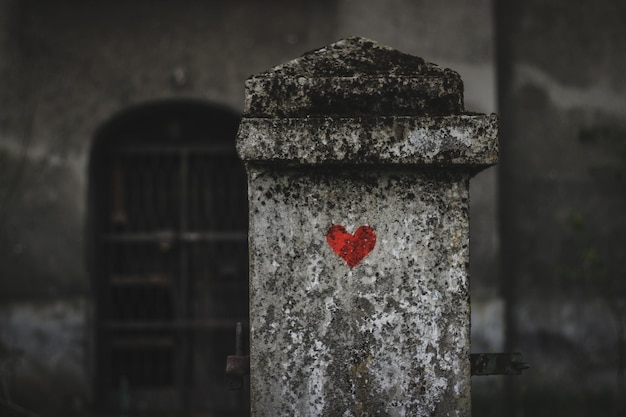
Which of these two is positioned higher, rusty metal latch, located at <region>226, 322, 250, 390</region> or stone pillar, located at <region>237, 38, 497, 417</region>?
stone pillar, located at <region>237, 38, 497, 417</region>

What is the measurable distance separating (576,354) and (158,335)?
2.91m

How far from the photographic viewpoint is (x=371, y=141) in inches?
69.5

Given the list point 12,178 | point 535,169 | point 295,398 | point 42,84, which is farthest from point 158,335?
point 295,398

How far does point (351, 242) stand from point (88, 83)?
3585 millimetres

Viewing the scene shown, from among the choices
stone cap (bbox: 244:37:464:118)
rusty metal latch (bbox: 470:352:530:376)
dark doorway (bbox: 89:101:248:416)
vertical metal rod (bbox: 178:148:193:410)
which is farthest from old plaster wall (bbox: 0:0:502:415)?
stone cap (bbox: 244:37:464:118)

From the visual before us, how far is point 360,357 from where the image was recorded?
5.96 feet

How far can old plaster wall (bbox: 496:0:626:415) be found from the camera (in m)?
5.02

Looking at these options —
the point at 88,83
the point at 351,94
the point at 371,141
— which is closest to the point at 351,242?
the point at 371,141

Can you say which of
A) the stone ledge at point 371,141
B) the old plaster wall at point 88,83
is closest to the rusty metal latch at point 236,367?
the stone ledge at point 371,141

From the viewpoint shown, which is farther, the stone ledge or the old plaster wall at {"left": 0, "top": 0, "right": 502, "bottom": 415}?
the old plaster wall at {"left": 0, "top": 0, "right": 502, "bottom": 415}

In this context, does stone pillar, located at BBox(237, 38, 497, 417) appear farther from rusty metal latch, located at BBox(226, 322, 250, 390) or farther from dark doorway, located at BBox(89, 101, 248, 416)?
dark doorway, located at BBox(89, 101, 248, 416)

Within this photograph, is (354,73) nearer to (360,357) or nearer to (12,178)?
(360,357)

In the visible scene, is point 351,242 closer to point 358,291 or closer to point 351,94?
point 358,291

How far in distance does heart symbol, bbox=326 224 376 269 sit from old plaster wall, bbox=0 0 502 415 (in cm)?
317
